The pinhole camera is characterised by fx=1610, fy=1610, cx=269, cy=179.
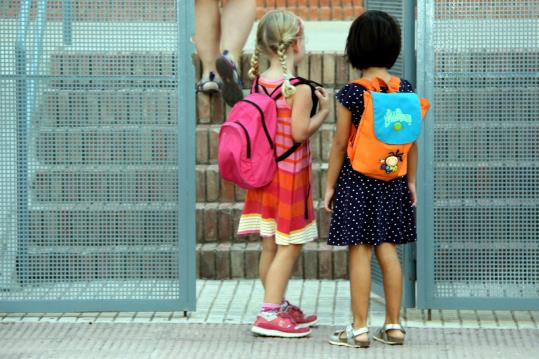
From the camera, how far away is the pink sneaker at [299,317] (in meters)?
7.96

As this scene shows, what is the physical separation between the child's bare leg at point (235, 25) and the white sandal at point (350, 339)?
7.93ft

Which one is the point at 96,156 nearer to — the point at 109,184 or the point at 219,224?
the point at 109,184

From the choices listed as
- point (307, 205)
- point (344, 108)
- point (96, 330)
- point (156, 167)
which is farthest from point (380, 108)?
point (96, 330)

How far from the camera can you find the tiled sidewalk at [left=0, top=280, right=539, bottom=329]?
8.14 meters

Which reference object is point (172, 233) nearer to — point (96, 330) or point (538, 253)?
point (96, 330)

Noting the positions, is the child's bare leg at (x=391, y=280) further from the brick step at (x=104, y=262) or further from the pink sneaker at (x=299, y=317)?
the brick step at (x=104, y=262)

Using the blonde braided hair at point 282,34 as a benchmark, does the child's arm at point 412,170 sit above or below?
below

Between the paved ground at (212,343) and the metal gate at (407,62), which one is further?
the metal gate at (407,62)

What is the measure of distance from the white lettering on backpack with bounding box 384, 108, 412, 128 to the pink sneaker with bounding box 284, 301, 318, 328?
3.77ft

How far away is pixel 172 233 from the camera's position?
812cm

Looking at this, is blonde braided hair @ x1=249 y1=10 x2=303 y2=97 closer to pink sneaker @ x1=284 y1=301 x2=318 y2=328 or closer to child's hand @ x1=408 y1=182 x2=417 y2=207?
child's hand @ x1=408 y1=182 x2=417 y2=207

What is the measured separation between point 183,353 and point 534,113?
2.13 m

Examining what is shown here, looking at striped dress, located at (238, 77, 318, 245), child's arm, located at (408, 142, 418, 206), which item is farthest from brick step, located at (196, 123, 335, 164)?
child's arm, located at (408, 142, 418, 206)

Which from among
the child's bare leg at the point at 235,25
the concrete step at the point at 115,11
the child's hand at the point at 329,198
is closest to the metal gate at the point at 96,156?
the concrete step at the point at 115,11
